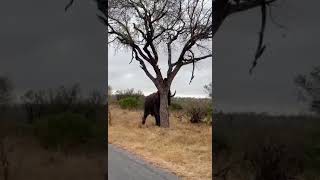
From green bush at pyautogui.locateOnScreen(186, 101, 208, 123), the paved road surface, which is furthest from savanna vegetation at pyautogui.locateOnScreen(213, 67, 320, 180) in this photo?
green bush at pyautogui.locateOnScreen(186, 101, 208, 123)

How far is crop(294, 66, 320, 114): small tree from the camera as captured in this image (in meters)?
2.78

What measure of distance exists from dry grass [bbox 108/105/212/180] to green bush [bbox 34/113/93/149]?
466 cm

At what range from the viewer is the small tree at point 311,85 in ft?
9.12

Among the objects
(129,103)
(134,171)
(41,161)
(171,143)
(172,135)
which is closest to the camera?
(41,161)

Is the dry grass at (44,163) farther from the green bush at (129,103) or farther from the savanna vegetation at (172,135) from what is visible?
the green bush at (129,103)

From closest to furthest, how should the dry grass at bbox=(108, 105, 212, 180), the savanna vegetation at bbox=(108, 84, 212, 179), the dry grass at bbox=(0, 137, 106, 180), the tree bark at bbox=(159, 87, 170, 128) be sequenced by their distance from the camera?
the dry grass at bbox=(0, 137, 106, 180) → the dry grass at bbox=(108, 105, 212, 180) → the savanna vegetation at bbox=(108, 84, 212, 179) → the tree bark at bbox=(159, 87, 170, 128)

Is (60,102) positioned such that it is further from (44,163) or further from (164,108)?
(164,108)

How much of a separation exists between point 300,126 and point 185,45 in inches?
487

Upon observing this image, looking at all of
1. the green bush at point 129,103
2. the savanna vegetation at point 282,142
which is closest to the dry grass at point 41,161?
the savanna vegetation at point 282,142

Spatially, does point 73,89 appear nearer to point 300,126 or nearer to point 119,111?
point 300,126

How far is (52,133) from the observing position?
2783 mm

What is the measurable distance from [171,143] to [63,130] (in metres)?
10.3

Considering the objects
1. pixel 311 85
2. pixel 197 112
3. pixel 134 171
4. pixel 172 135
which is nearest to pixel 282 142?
pixel 311 85

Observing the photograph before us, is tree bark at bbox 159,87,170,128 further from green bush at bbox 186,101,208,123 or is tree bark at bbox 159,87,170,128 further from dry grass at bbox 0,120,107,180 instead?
dry grass at bbox 0,120,107,180
